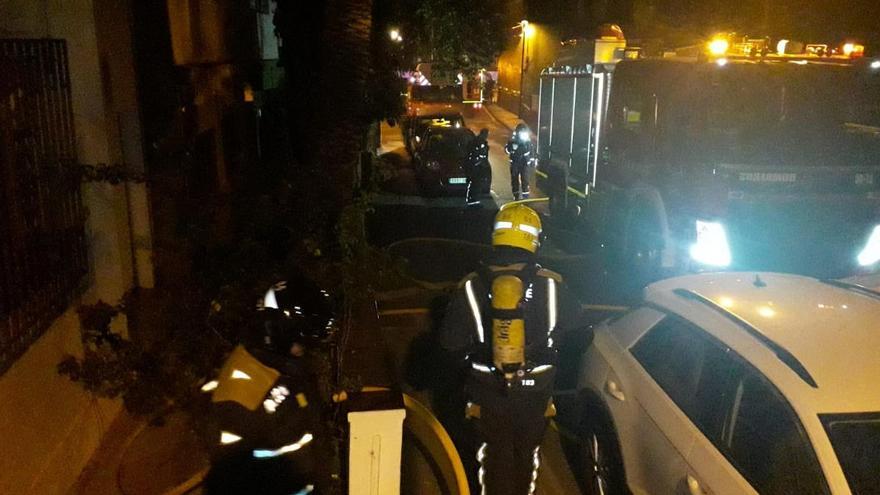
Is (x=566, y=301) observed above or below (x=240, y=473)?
above

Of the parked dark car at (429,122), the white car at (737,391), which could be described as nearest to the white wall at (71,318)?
the white car at (737,391)

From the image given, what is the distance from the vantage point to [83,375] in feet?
15.1

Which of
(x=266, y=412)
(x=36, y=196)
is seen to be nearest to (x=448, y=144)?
(x=36, y=196)

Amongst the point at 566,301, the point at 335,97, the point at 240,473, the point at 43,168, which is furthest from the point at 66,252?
the point at 335,97

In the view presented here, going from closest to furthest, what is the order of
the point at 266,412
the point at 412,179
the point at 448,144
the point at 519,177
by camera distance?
the point at 266,412 → the point at 519,177 → the point at 448,144 → the point at 412,179

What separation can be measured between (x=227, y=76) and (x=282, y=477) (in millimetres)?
10802

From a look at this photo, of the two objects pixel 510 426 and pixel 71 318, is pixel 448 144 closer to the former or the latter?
pixel 71 318

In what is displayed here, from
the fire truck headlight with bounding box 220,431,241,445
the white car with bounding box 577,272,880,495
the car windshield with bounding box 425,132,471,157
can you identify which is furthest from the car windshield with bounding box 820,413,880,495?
the car windshield with bounding box 425,132,471,157


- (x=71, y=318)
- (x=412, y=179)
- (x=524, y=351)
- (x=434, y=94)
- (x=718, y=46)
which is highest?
(x=718, y=46)

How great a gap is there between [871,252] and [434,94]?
21.2 meters

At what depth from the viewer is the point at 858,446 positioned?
118 inches

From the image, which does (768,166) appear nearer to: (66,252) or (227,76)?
(66,252)

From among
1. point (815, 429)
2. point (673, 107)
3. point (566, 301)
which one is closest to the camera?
point (815, 429)

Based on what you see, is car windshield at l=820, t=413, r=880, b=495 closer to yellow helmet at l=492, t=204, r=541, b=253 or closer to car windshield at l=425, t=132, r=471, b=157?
yellow helmet at l=492, t=204, r=541, b=253
